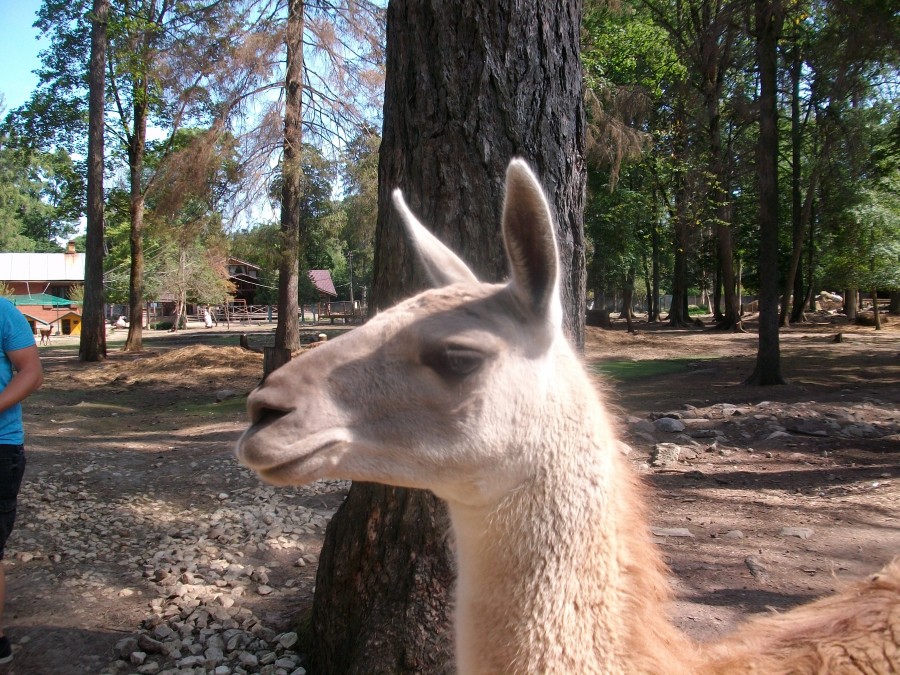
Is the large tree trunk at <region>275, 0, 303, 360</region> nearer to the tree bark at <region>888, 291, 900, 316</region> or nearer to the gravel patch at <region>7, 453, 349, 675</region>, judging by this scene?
the gravel patch at <region>7, 453, 349, 675</region>

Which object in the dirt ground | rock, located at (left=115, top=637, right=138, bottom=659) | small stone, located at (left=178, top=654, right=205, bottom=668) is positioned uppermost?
the dirt ground

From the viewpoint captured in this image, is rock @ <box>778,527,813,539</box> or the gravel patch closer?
the gravel patch

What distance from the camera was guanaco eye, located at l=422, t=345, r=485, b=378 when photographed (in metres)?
1.81

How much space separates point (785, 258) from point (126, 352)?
114ft

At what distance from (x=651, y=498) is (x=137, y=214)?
21670 mm

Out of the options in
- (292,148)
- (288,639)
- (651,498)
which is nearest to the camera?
(288,639)

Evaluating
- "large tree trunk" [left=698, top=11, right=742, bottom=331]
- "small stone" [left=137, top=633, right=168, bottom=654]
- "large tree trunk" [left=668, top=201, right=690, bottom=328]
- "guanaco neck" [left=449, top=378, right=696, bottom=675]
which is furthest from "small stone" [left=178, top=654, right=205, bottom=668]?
"large tree trunk" [left=668, top=201, right=690, bottom=328]

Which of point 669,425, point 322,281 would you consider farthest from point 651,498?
point 322,281

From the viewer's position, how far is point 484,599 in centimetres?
188

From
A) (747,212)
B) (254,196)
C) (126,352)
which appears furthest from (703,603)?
(747,212)

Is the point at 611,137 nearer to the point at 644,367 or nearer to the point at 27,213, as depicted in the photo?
the point at 644,367

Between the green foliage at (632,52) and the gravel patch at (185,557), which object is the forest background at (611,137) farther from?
the gravel patch at (185,557)

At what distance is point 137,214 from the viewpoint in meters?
21.7

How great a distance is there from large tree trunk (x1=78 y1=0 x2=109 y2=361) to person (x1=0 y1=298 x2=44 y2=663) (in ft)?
58.9
